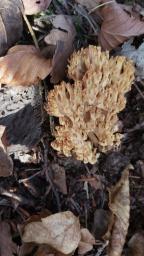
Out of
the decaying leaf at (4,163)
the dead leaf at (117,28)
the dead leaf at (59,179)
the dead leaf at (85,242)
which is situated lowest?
the dead leaf at (85,242)

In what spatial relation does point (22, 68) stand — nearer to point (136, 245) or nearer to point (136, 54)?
point (136, 54)

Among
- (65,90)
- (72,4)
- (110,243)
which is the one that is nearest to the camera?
(65,90)

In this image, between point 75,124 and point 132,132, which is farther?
point 132,132

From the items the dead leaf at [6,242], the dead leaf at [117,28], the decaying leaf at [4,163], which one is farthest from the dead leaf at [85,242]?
the dead leaf at [117,28]

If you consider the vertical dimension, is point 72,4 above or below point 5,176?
above

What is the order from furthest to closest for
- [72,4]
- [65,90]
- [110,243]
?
[72,4]
[110,243]
[65,90]

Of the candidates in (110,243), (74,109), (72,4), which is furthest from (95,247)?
(72,4)

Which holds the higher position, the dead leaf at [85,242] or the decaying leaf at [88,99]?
the decaying leaf at [88,99]

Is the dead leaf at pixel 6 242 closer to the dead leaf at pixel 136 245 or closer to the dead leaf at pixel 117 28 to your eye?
the dead leaf at pixel 136 245

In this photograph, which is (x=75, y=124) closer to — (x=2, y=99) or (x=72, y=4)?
(x=2, y=99)
